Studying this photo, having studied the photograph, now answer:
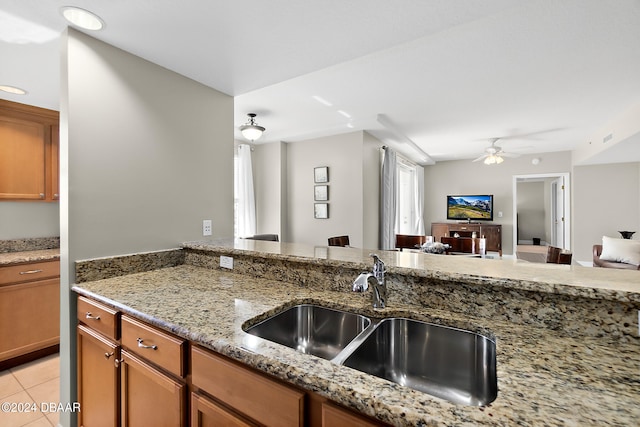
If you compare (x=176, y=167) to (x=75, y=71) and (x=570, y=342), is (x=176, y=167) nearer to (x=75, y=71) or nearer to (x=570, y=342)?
(x=75, y=71)

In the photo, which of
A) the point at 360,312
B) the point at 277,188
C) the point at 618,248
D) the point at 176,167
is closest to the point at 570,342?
the point at 360,312

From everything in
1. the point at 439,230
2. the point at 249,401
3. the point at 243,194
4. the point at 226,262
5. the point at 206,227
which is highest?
the point at 243,194

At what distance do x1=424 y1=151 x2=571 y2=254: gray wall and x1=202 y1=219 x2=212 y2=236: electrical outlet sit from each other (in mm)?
6709

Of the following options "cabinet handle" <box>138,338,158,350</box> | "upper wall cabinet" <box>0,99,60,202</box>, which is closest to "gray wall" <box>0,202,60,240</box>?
"upper wall cabinet" <box>0,99,60,202</box>

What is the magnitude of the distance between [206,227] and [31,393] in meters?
1.67

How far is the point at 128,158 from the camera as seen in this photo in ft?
5.87

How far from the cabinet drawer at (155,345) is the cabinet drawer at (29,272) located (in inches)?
73.9

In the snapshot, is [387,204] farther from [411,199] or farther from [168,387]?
[168,387]

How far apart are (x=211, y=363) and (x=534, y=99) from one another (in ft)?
13.0

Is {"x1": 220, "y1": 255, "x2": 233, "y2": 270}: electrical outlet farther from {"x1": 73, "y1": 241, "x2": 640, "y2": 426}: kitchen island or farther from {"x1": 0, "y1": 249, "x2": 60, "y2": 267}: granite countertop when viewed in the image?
{"x1": 0, "y1": 249, "x2": 60, "y2": 267}: granite countertop

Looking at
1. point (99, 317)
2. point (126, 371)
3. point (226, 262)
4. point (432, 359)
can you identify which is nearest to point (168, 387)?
point (126, 371)

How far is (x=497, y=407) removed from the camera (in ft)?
2.04

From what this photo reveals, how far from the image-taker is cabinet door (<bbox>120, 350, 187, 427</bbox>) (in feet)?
3.54

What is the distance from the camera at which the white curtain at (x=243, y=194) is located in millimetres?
4812
